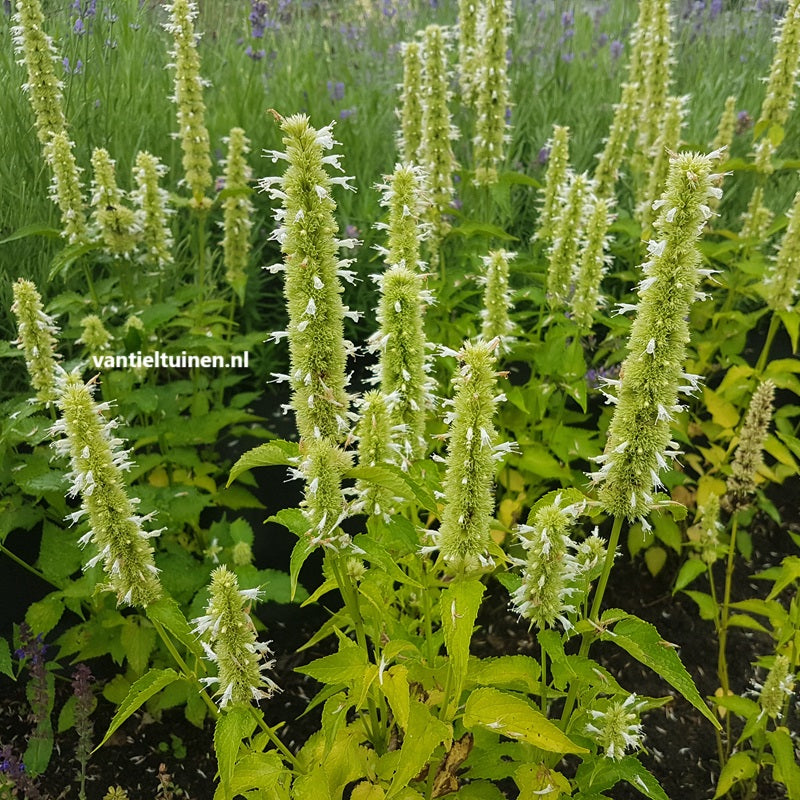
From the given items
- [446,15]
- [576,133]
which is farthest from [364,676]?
[446,15]

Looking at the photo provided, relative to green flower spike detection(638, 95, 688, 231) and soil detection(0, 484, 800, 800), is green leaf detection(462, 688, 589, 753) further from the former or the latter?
green flower spike detection(638, 95, 688, 231)

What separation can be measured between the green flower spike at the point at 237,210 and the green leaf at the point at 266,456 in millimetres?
1837

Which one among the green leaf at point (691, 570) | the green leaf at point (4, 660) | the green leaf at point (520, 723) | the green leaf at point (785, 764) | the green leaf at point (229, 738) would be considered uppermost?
the green leaf at point (520, 723)

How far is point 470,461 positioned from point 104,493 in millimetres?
913

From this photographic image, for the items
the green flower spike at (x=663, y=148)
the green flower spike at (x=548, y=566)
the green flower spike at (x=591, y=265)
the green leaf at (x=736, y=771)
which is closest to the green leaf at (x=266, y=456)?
the green flower spike at (x=548, y=566)

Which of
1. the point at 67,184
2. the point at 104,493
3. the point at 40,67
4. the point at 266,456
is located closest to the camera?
the point at 266,456

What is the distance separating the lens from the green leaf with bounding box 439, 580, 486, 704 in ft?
5.34

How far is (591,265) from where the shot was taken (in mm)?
3141

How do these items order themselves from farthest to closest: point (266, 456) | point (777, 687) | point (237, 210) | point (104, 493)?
point (237, 210), point (777, 687), point (104, 493), point (266, 456)

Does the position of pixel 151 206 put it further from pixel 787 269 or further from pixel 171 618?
pixel 787 269

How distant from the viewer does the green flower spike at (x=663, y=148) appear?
3775 mm

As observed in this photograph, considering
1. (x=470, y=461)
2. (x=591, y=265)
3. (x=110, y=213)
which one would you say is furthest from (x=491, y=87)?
(x=470, y=461)

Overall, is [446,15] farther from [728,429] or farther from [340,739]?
[340,739]

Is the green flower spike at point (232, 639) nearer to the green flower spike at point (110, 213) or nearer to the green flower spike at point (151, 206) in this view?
the green flower spike at point (110, 213)
